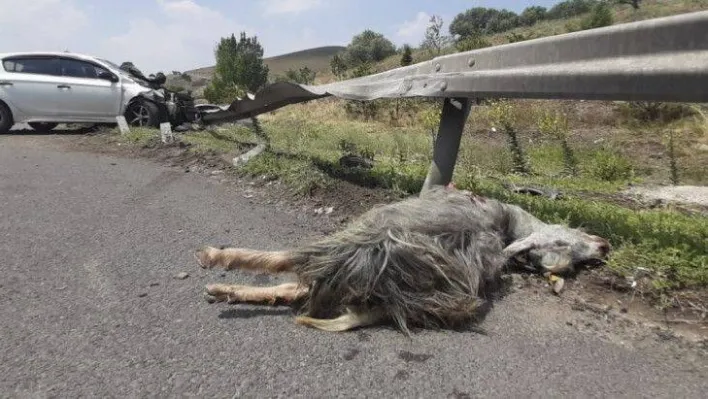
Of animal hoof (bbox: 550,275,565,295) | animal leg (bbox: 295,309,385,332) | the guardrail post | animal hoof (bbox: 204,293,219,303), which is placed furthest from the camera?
the guardrail post

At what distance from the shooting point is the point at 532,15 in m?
58.6

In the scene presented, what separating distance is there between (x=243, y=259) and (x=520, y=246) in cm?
161

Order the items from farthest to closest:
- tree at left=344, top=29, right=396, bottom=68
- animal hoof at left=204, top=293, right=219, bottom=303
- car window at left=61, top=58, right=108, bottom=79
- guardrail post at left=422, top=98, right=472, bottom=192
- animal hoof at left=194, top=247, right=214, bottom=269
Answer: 1. tree at left=344, top=29, right=396, bottom=68
2. car window at left=61, top=58, right=108, bottom=79
3. guardrail post at left=422, top=98, right=472, bottom=192
4. animal hoof at left=194, top=247, right=214, bottom=269
5. animal hoof at left=204, top=293, right=219, bottom=303

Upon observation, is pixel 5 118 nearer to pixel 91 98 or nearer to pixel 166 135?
pixel 91 98

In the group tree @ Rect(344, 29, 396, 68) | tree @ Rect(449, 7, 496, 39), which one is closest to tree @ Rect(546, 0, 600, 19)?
tree @ Rect(449, 7, 496, 39)

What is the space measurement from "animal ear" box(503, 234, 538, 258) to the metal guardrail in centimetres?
86

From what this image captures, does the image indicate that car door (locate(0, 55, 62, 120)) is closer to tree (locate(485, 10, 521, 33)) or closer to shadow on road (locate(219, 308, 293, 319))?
shadow on road (locate(219, 308, 293, 319))

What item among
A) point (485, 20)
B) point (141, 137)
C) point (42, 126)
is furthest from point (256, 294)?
point (485, 20)

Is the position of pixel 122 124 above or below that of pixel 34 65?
below

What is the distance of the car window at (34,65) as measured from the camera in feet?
37.7

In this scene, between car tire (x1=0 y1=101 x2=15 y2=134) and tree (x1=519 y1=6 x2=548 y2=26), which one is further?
tree (x1=519 y1=6 x2=548 y2=26)

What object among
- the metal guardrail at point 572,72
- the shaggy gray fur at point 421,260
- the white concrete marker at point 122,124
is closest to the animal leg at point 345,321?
the shaggy gray fur at point 421,260

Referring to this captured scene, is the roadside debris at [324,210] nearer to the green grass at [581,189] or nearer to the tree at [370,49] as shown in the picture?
the green grass at [581,189]

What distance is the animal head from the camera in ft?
10.7
